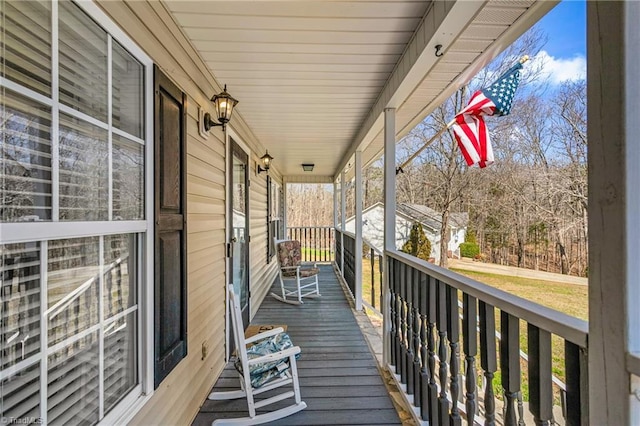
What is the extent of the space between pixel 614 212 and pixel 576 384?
0.50 m

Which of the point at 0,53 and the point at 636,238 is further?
the point at 0,53

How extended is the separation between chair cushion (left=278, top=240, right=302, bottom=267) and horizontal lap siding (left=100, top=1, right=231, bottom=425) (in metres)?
2.44

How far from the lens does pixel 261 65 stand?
7.63 ft

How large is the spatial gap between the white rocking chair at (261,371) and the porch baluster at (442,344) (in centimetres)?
91

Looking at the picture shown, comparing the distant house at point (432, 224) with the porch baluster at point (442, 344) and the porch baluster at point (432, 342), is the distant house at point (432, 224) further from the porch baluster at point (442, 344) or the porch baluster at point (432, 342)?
the porch baluster at point (442, 344)

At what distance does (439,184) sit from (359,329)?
5.16 metres

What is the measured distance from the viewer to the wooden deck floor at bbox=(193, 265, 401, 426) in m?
2.10

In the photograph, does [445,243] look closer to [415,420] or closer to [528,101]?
[528,101]

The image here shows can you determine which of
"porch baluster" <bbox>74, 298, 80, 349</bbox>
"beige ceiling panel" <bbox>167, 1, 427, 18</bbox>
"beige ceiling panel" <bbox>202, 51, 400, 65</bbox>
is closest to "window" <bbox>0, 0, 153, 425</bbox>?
"porch baluster" <bbox>74, 298, 80, 349</bbox>

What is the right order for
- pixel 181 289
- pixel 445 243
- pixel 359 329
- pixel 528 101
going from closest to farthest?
pixel 181 289, pixel 359 329, pixel 528 101, pixel 445 243

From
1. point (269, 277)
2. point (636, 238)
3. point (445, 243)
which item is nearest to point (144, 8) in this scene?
point (636, 238)

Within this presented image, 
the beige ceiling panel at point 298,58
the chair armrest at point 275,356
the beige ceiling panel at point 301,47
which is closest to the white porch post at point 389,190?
the beige ceiling panel at point 298,58

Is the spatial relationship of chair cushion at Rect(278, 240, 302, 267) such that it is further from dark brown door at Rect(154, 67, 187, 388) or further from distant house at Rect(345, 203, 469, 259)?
dark brown door at Rect(154, 67, 187, 388)

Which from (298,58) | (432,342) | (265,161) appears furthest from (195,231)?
(265,161)
